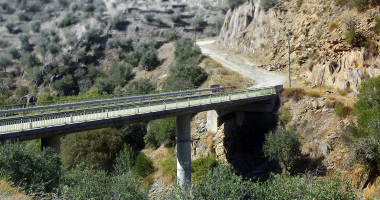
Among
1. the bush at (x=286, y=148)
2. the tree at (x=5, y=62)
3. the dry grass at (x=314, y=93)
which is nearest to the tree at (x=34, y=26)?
the tree at (x=5, y=62)

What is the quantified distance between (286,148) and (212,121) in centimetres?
1102

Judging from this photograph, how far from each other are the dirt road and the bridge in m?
7.64

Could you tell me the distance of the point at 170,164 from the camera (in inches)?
1208

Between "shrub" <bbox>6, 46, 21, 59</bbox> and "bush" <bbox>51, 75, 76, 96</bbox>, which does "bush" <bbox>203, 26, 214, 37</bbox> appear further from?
"shrub" <bbox>6, 46, 21, 59</bbox>

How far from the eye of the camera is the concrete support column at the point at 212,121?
1264 inches

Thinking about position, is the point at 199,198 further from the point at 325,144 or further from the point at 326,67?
the point at 326,67

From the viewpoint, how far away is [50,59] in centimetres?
8600

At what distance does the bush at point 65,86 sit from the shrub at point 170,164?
148 ft

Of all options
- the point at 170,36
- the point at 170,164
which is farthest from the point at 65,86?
the point at 170,164

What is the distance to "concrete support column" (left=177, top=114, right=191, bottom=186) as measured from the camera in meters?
25.0

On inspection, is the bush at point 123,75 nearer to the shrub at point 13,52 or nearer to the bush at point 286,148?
the shrub at point 13,52

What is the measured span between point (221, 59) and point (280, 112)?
86.3 ft

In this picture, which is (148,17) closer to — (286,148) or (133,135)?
(133,135)

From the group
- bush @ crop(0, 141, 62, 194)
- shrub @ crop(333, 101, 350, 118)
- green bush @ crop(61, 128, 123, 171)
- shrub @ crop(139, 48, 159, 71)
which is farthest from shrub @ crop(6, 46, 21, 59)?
shrub @ crop(333, 101, 350, 118)
